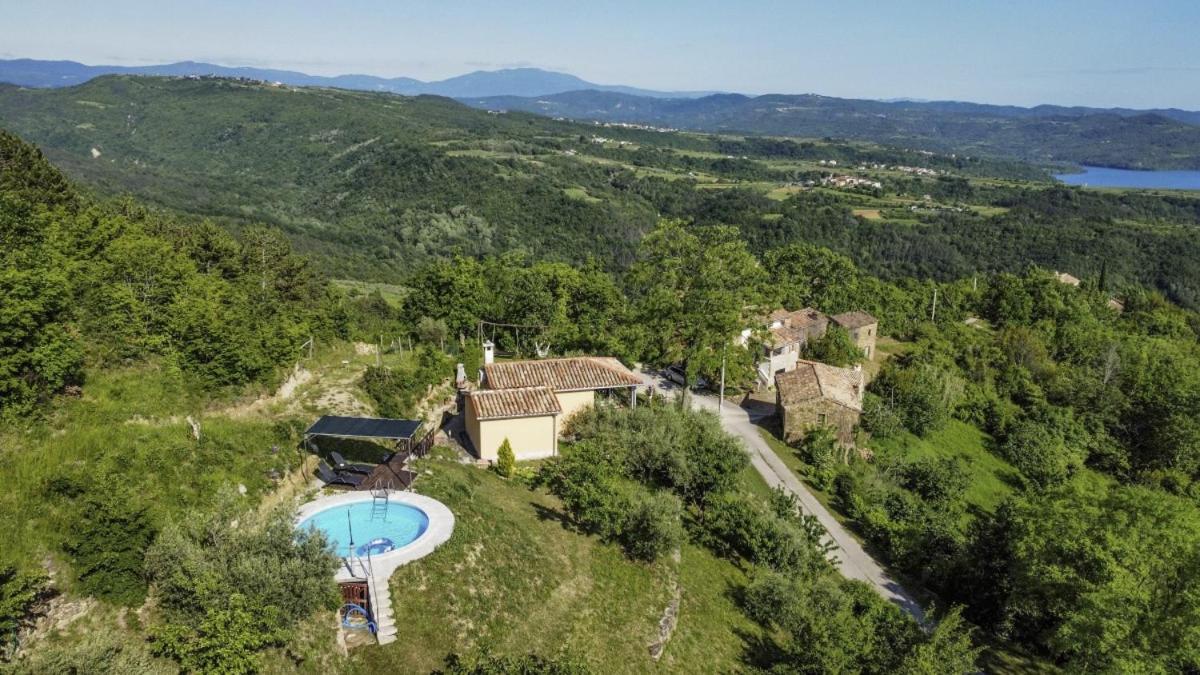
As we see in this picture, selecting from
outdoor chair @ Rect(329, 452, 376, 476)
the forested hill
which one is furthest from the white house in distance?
the forested hill

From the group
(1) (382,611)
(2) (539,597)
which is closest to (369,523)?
(1) (382,611)

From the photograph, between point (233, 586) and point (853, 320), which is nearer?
point (233, 586)

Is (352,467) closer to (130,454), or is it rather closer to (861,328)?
(130,454)

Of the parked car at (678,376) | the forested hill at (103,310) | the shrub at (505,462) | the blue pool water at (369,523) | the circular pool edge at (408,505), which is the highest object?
the forested hill at (103,310)

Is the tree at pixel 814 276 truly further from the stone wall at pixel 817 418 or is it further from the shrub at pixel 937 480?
the shrub at pixel 937 480

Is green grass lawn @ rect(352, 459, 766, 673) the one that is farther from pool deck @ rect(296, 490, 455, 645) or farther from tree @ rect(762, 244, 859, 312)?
tree @ rect(762, 244, 859, 312)

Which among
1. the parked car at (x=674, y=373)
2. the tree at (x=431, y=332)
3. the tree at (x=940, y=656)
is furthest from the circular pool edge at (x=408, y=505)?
the parked car at (x=674, y=373)
